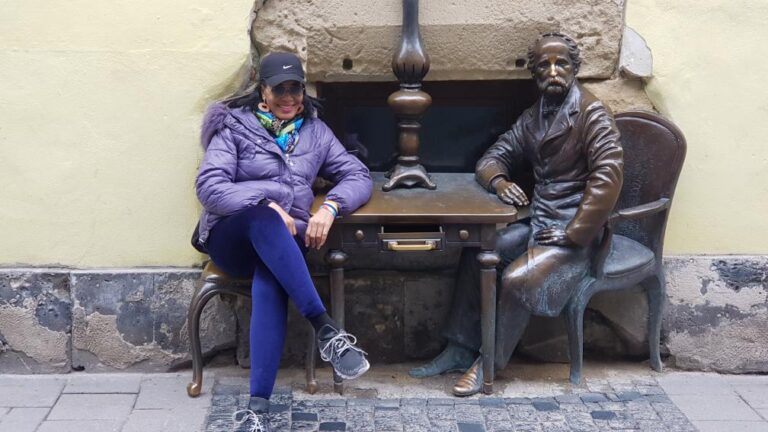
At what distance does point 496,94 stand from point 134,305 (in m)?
2.03

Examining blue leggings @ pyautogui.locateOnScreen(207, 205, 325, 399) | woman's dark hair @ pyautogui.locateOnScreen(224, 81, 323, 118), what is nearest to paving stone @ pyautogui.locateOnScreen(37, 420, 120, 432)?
blue leggings @ pyautogui.locateOnScreen(207, 205, 325, 399)

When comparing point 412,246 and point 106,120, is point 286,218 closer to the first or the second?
point 412,246

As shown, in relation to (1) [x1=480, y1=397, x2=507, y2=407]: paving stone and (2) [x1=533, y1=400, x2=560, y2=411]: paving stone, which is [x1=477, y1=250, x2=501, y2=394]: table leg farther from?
(2) [x1=533, y1=400, x2=560, y2=411]: paving stone

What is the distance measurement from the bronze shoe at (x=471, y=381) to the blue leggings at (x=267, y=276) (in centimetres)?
74

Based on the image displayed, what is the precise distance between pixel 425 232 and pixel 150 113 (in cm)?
136

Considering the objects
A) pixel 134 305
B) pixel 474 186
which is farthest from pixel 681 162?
pixel 134 305

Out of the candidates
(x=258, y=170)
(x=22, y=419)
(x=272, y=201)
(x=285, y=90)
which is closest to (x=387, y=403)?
(x=272, y=201)

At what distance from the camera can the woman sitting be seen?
3.70 m

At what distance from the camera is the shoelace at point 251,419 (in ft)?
12.0

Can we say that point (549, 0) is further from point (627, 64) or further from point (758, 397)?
point (758, 397)

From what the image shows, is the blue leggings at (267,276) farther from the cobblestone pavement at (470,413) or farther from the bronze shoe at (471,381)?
the bronze shoe at (471,381)

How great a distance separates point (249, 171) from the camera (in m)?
3.90

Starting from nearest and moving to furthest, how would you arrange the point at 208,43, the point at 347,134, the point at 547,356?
the point at 208,43
the point at 547,356
the point at 347,134

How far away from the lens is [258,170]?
12.8 ft
